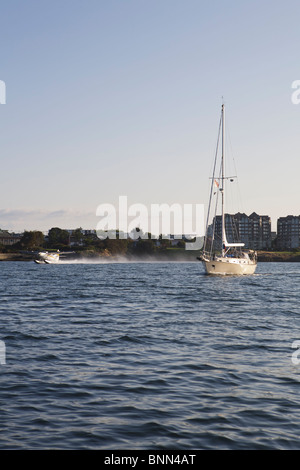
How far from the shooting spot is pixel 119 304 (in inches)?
1506

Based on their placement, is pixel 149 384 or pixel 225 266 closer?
pixel 149 384

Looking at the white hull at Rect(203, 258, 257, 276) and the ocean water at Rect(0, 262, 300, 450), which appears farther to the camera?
the white hull at Rect(203, 258, 257, 276)

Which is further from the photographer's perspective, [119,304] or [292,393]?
[119,304]

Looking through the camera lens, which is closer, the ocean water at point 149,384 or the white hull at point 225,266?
the ocean water at point 149,384

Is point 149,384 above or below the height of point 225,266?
below

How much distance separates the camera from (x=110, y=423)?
11.3 metres
